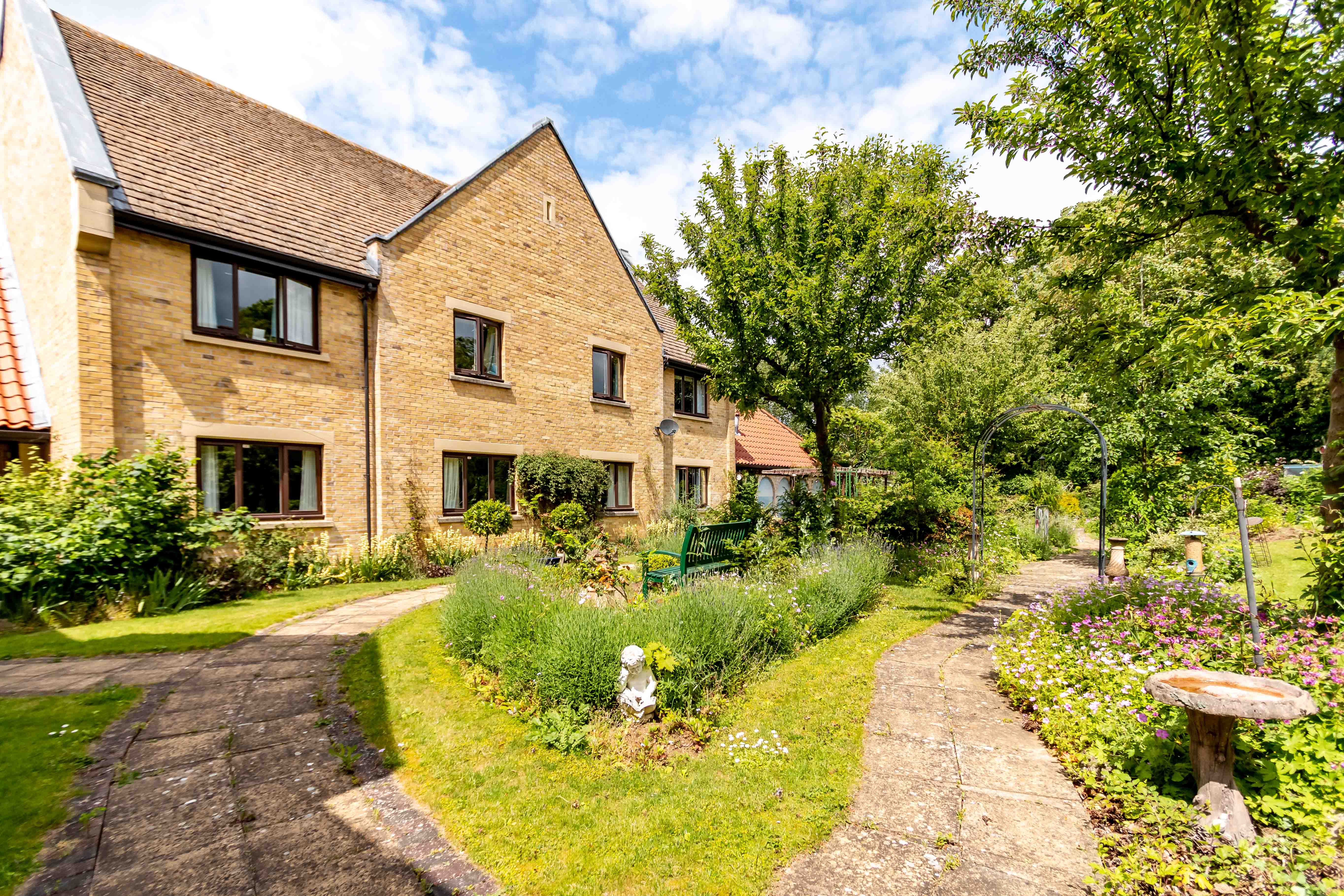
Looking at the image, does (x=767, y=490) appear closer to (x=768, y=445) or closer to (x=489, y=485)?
(x=768, y=445)

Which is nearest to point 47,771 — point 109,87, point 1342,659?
point 1342,659

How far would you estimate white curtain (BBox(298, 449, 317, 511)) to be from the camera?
10422 millimetres

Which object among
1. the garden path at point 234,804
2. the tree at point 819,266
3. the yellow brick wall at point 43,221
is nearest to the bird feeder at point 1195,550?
the tree at point 819,266

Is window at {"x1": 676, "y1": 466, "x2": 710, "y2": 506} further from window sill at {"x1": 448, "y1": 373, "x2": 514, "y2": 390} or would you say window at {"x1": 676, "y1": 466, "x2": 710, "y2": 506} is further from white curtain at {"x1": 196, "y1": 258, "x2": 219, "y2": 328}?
white curtain at {"x1": 196, "y1": 258, "x2": 219, "y2": 328}

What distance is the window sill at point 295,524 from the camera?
973 centimetres

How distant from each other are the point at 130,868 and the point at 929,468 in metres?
13.4

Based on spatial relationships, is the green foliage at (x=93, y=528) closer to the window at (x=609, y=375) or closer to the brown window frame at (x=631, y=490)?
the brown window frame at (x=631, y=490)

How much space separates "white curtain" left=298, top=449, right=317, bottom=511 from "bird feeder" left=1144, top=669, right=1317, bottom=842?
11844 millimetres

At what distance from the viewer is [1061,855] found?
305 centimetres

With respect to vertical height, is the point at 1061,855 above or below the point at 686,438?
below

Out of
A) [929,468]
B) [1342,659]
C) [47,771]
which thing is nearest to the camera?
[47,771]

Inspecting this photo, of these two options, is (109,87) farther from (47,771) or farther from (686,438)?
(686,438)

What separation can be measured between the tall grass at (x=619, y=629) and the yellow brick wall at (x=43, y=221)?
687 cm

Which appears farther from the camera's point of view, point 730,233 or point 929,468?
point 929,468
